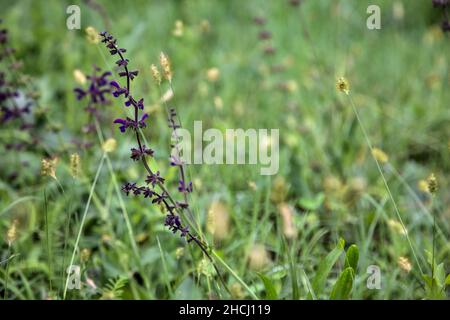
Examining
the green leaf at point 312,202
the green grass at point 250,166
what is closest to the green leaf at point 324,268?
the green grass at point 250,166

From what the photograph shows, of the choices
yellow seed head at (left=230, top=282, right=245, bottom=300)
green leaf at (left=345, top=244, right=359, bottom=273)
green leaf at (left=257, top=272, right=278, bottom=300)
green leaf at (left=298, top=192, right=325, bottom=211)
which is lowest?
yellow seed head at (left=230, top=282, right=245, bottom=300)

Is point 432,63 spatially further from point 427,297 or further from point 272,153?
point 427,297

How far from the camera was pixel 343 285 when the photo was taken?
143cm

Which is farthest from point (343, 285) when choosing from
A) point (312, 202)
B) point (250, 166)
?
point (250, 166)

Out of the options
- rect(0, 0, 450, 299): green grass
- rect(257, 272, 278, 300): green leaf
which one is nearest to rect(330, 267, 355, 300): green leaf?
rect(0, 0, 450, 299): green grass

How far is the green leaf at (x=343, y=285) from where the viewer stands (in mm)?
1400

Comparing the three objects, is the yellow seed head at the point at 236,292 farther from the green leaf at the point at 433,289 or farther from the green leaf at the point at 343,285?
the green leaf at the point at 433,289

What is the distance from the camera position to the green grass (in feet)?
5.86

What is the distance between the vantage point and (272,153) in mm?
2445

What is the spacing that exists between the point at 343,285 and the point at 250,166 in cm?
99

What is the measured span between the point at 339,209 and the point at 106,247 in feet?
2.90

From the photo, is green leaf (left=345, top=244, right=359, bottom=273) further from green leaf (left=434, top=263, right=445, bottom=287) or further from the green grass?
green leaf (left=434, top=263, right=445, bottom=287)

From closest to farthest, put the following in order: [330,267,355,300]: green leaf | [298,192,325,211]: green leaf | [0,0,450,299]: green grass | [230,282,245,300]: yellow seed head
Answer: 1. [330,267,355,300]: green leaf
2. [230,282,245,300]: yellow seed head
3. [0,0,450,299]: green grass
4. [298,192,325,211]: green leaf
